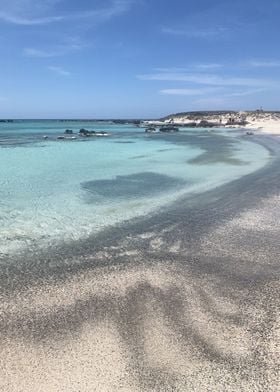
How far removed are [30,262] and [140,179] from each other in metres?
13.1

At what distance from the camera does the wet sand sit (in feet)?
19.5

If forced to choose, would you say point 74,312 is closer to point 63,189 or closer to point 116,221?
point 116,221

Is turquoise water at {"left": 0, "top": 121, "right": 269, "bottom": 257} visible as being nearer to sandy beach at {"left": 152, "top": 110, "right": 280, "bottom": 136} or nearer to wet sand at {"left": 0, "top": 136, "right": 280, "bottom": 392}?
wet sand at {"left": 0, "top": 136, "right": 280, "bottom": 392}

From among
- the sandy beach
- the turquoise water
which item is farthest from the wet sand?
the sandy beach

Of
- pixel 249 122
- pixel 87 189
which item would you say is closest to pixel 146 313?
pixel 87 189

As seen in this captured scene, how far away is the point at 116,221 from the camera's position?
1365cm

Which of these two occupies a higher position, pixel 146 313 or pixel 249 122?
pixel 146 313

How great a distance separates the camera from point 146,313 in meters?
7.66

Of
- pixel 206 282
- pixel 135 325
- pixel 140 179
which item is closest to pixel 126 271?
pixel 206 282

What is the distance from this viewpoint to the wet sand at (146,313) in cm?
594

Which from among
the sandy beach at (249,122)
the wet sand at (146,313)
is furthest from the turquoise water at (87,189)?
the sandy beach at (249,122)

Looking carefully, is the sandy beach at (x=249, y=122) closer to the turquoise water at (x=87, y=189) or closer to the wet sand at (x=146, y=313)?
the turquoise water at (x=87, y=189)

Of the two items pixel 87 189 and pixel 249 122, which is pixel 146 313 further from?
pixel 249 122

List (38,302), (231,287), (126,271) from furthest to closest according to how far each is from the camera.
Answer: (126,271) < (231,287) < (38,302)
